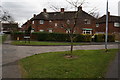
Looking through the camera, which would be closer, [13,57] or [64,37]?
[13,57]

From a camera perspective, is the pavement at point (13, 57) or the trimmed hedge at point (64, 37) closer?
the pavement at point (13, 57)

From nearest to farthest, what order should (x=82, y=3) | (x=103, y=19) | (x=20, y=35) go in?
(x=82, y=3) < (x=20, y=35) < (x=103, y=19)

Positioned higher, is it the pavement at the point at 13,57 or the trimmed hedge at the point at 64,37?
the trimmed hedge at the point at 64,37

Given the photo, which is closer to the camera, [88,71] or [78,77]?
[78,77]

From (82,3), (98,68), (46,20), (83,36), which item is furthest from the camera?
(46,20)

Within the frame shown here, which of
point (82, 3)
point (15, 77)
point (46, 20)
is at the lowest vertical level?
point (15, 77)

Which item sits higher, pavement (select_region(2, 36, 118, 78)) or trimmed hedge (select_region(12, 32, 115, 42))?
trimmed hedge (select_region(12, 32, 115, 42))

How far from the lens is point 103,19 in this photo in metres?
50.4

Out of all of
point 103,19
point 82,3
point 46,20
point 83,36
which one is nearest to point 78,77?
point 82,3

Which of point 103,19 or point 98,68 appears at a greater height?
point 103,19

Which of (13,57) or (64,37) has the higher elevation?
(64,37)

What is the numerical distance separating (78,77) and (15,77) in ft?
7.80

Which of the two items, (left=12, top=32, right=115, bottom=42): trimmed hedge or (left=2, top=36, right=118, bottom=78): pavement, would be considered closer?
(left=2, top=36, right=118, bottom=78): pavement

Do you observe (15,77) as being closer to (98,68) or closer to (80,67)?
(80,67)
